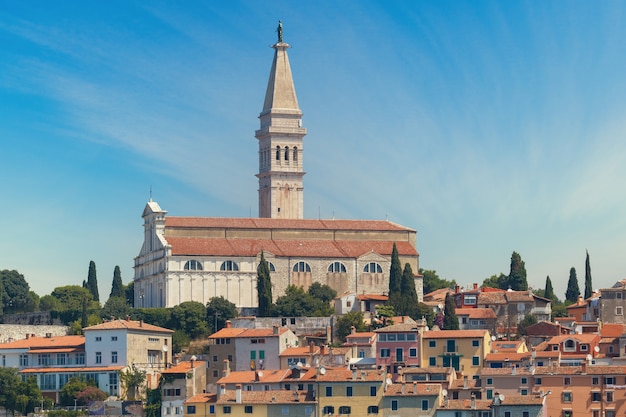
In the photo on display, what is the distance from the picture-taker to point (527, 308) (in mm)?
106688

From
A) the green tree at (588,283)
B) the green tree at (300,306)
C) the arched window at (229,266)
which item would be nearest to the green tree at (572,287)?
the green tree at (588,283)

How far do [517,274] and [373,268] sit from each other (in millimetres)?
9474

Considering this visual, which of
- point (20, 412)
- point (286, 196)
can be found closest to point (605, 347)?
point (20, 412)

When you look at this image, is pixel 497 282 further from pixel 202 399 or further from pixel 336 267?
pixel 202 399

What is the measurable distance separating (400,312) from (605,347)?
18.2 m

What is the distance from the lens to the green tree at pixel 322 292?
116125 millimetres

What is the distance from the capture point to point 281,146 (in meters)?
133

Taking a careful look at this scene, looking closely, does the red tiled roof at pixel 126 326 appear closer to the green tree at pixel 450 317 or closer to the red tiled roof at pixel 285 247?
the red tiled roof at pixel 285 247

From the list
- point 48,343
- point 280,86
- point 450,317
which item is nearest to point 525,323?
point 450,317

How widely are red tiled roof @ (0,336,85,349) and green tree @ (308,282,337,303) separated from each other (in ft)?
65.0

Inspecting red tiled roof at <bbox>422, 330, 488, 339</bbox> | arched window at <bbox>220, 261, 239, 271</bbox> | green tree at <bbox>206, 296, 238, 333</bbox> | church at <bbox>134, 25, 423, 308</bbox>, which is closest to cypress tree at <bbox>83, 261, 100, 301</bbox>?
church at <bbox>134, 25, 423, 308</bbox>

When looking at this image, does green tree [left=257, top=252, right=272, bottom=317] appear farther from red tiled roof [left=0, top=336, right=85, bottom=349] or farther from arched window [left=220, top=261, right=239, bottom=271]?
red tiled roof [left=0, top=336, right=85, bottom=349]

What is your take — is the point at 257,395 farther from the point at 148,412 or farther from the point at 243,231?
the point at 243,231

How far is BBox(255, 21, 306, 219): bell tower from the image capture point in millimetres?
131750
